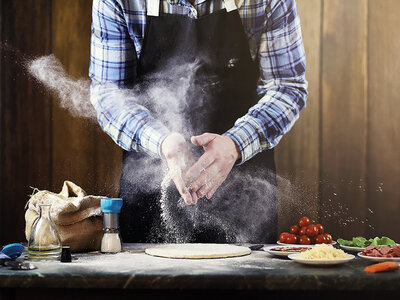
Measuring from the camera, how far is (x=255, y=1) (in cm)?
254

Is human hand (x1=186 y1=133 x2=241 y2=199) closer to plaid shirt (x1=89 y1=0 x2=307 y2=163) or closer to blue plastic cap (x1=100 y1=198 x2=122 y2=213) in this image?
plaid shirt (x1=89 y1=0 x2=307 y2=163)

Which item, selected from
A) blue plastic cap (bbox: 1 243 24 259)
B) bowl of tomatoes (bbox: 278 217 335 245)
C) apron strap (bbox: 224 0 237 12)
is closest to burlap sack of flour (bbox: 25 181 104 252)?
blue plastic cap (bbox: 1 243 24 259)

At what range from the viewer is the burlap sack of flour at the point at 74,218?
190 centimetres

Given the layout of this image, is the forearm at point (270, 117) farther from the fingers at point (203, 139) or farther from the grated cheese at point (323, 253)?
the grated cheese at point (323, 253)

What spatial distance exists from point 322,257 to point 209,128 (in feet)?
3.48

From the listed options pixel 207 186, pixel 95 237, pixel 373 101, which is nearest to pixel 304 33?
pixel 373 101

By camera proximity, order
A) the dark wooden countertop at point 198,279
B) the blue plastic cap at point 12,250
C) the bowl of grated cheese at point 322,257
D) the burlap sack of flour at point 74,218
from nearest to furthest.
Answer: the dark wooden countertop at point 198,279 → the bowl of grated cheese at point 322,257 → the blue plastic cap at point 12,250 → the burlap sack of flour at point 74,218

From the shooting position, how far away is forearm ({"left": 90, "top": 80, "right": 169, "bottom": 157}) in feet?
8.05

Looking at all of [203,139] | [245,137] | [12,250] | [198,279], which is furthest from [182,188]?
[198,279]

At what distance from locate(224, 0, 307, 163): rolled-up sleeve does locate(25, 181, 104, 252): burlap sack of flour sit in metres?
0.84

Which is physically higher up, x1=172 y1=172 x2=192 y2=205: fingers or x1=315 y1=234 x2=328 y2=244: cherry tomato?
x1=172 y1=172 x2=192 y2=205: fingers

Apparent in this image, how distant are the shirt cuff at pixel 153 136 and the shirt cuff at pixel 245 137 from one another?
313 millimetres

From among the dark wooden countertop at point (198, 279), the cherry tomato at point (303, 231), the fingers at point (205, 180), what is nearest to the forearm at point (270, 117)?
the fingers at point (205, 180)

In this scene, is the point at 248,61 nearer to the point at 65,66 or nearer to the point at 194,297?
the point at 65,66
